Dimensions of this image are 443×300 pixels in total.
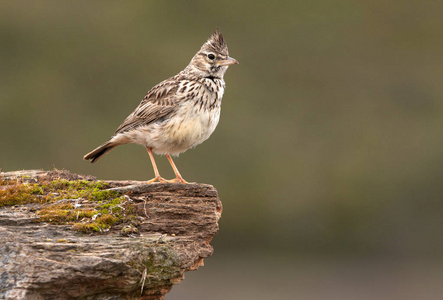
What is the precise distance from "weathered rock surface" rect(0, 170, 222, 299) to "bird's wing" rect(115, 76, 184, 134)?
3.07ft

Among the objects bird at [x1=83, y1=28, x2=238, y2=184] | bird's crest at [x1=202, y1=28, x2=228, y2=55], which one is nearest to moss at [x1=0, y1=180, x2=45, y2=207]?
bird at [x1=83, y1=28, x2=238, y2=184]

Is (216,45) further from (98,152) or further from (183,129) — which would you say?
(98,152)

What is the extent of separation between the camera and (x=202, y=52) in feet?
24.0

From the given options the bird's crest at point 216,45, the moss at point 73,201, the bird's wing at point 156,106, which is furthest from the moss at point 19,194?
the bird's crest at point 216,45

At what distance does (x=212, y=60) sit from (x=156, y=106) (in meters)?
0.88

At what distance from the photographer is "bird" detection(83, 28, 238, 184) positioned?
681cm

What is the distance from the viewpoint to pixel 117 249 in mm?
5203

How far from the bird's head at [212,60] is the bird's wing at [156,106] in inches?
12.3

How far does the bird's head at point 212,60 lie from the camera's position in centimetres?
725

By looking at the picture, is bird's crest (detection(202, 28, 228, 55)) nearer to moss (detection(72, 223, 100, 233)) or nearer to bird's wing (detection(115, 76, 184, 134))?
bird's wing (detection(115, 76, 184, 134))

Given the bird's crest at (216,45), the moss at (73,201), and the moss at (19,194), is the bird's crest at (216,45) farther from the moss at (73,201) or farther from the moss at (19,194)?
the moss at (19,194)

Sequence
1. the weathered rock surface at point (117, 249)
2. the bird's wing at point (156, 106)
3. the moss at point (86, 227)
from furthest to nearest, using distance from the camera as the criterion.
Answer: the bird's wing at point (156, 106), the moss at point (86, 227), the weathered rock surface at point (117, 249)

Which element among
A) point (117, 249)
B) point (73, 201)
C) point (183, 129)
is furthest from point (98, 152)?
point (117, 249)

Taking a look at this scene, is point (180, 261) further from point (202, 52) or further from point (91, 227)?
point (202, 52)
